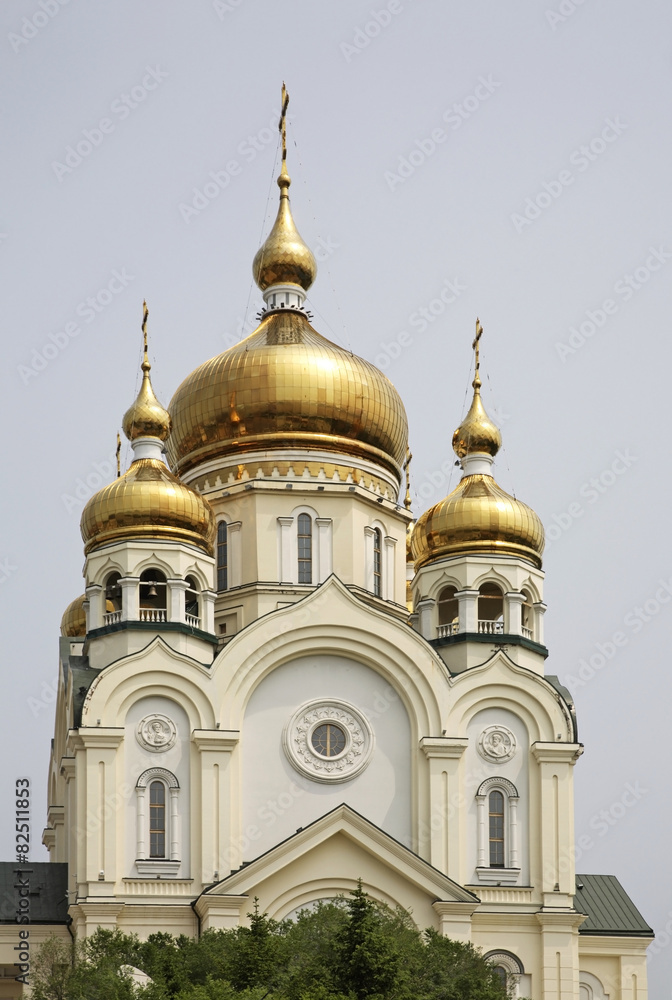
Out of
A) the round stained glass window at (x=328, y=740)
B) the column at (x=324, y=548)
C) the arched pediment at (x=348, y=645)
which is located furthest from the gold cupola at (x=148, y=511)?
the round stained glass window at (x=328, y=740)

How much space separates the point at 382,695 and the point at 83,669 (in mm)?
5031

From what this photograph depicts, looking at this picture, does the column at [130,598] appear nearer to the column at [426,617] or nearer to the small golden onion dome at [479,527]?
the column at [426,617]

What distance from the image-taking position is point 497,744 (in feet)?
114

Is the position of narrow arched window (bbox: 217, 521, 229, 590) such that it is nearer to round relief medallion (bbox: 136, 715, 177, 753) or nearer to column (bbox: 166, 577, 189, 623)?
column (bbox: 166, 577, 189, 623)

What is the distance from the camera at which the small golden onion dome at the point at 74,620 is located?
4309 cm

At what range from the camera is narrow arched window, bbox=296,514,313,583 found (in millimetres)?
37250

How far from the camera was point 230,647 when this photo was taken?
3425 centimetres

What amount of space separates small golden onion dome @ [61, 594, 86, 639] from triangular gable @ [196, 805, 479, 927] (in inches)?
455

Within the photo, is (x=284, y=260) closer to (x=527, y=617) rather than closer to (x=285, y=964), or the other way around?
(x=527, y=617)

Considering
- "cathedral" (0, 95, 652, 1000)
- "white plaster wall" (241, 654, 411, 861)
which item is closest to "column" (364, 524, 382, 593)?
"cathedral" (0, 95, 652, 1000)

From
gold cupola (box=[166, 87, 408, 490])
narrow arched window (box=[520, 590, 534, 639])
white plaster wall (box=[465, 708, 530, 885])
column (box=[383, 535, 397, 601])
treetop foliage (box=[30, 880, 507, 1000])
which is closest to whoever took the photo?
treetop foliage (box=[30, 880, 507, 1000])

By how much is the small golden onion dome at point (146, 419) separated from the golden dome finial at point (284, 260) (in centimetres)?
446

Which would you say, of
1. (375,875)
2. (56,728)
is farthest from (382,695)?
(56,728)

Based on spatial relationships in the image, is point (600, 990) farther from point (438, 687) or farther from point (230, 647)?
point (230, 647)
